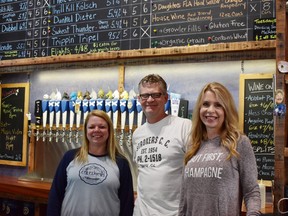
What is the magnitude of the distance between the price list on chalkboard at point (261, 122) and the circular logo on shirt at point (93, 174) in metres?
1.61

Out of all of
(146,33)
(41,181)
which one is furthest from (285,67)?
(41,181)

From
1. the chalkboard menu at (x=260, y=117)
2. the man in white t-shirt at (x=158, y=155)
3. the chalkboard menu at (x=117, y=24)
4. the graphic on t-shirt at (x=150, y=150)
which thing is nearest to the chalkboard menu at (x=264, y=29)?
the chalkboard menu at (x=117, y=24)

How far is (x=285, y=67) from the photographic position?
297 cm

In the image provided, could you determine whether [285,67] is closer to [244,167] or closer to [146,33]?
[244,167]

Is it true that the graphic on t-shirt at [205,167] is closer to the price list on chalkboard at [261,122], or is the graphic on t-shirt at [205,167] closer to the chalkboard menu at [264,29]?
the price list on chalkboard at [261,122]

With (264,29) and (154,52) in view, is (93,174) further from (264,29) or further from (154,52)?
(264,29)

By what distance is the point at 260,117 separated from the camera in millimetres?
3838

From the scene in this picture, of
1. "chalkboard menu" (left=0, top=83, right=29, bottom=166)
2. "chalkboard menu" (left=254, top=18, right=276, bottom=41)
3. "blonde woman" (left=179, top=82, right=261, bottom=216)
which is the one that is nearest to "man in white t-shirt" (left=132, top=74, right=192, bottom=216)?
"blonde woman" (left=179, top=82, right=261, bottom=216)

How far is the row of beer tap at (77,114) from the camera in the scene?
173 inches

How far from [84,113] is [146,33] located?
1.11 metres

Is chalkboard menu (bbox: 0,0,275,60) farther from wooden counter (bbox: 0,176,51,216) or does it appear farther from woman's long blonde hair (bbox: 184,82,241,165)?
woman's long blonde hair (bbox: 184,82,241,165)

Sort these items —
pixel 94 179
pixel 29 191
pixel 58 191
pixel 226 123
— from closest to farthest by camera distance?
pixel 226 123
pixel 94 179
pixel 58 191
pixel 29 191

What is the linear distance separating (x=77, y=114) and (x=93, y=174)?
75.2 inches

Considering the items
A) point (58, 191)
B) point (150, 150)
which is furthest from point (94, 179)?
point (150, 150)
